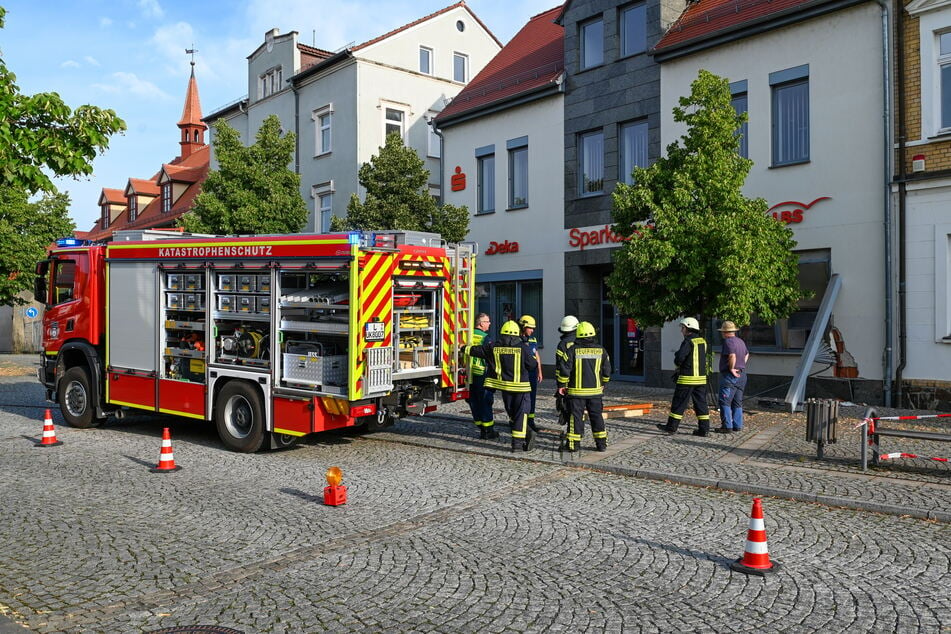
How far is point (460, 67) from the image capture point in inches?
1156

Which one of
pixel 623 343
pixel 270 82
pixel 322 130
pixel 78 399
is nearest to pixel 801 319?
pixel 623 343

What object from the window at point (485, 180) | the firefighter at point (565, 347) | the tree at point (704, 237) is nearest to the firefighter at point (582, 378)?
the firefighter at point (565, 347)

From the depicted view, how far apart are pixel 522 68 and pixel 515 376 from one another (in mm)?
14107

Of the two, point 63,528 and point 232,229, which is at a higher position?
point 232,229

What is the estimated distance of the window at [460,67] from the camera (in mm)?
29031

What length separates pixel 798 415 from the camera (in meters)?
12.8

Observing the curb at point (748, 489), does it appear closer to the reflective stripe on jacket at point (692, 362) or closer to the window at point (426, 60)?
the reflective stripe on jacket at point (692, 362)

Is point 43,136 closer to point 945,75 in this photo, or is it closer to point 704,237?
point 704,237

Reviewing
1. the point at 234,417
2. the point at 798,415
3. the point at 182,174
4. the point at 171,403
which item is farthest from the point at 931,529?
the point at 182,174

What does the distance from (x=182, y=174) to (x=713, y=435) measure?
3475 centimetres

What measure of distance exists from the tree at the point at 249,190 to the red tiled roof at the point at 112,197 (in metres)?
28.9

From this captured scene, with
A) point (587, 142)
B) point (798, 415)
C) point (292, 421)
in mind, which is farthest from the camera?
point (587, 142)

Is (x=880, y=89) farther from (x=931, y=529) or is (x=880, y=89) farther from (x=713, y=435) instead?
(x=931, y=529)

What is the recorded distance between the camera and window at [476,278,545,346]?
20219 millimetres
